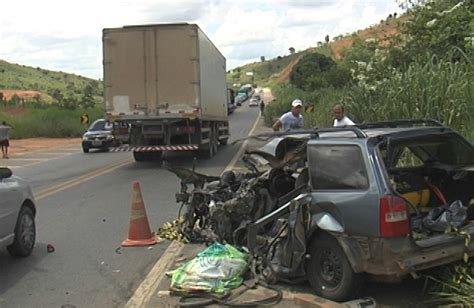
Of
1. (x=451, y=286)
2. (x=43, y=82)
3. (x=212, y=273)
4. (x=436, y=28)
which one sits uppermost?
(x=43, y=82)

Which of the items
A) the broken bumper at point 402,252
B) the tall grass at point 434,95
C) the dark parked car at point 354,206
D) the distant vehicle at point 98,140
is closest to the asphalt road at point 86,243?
the dark parked car at point 354,206

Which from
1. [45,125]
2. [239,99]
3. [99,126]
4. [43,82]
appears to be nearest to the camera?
[99,126]

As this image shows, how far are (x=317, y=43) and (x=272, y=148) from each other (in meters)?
135

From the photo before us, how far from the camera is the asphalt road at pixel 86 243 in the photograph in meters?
6.66

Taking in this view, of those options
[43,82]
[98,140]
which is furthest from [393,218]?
[43,82]

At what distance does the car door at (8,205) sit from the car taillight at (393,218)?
4392 mm

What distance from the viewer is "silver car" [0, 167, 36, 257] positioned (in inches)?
297

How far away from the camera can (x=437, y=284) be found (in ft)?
18.9

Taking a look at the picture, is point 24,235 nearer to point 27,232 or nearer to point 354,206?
point 27,232

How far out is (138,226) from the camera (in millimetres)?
8828

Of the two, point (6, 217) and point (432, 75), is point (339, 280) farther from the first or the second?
point (432, 75)

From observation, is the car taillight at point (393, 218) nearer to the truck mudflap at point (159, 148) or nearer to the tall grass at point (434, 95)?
the tall grass at point (434, 95)

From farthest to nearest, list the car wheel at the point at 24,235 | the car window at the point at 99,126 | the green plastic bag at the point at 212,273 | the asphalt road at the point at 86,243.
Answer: the car window at the point at 99,126
the car wheel at the point at 24,235
the asphalt road at the point at 86,243
the green plastic bag at the point at 212,273

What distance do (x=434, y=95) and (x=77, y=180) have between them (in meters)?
9.69
